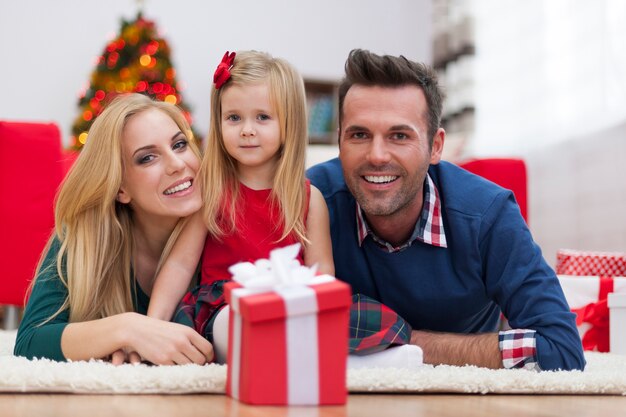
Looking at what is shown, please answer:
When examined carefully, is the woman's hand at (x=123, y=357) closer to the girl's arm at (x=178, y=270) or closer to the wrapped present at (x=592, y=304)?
the girl's arm at (x=178, y=270)

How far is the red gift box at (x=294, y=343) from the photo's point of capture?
1149mm

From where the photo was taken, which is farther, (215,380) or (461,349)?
(461,349)

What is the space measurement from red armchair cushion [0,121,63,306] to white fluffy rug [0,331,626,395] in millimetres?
1191

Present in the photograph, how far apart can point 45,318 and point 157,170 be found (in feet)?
1.38

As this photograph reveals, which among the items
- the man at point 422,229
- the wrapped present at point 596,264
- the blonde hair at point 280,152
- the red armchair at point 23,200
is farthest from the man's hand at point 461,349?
the red armchair at point 23,200

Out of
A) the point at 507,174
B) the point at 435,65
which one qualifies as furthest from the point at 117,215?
the point at 435,65

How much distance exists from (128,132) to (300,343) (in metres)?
0.91

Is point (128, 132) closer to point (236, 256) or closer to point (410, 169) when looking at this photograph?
point (236, 256)

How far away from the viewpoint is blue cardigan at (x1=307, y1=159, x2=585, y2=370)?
1712mm

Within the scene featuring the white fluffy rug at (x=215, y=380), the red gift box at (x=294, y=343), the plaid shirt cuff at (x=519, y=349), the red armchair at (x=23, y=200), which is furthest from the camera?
the red armchair at (x=23, y=200)

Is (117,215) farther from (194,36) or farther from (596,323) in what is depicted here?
(194,36)

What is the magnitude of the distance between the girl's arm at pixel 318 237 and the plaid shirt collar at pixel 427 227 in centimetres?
9

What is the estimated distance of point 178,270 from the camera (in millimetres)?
1815

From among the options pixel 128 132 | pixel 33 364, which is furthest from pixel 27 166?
pixel 33 364
